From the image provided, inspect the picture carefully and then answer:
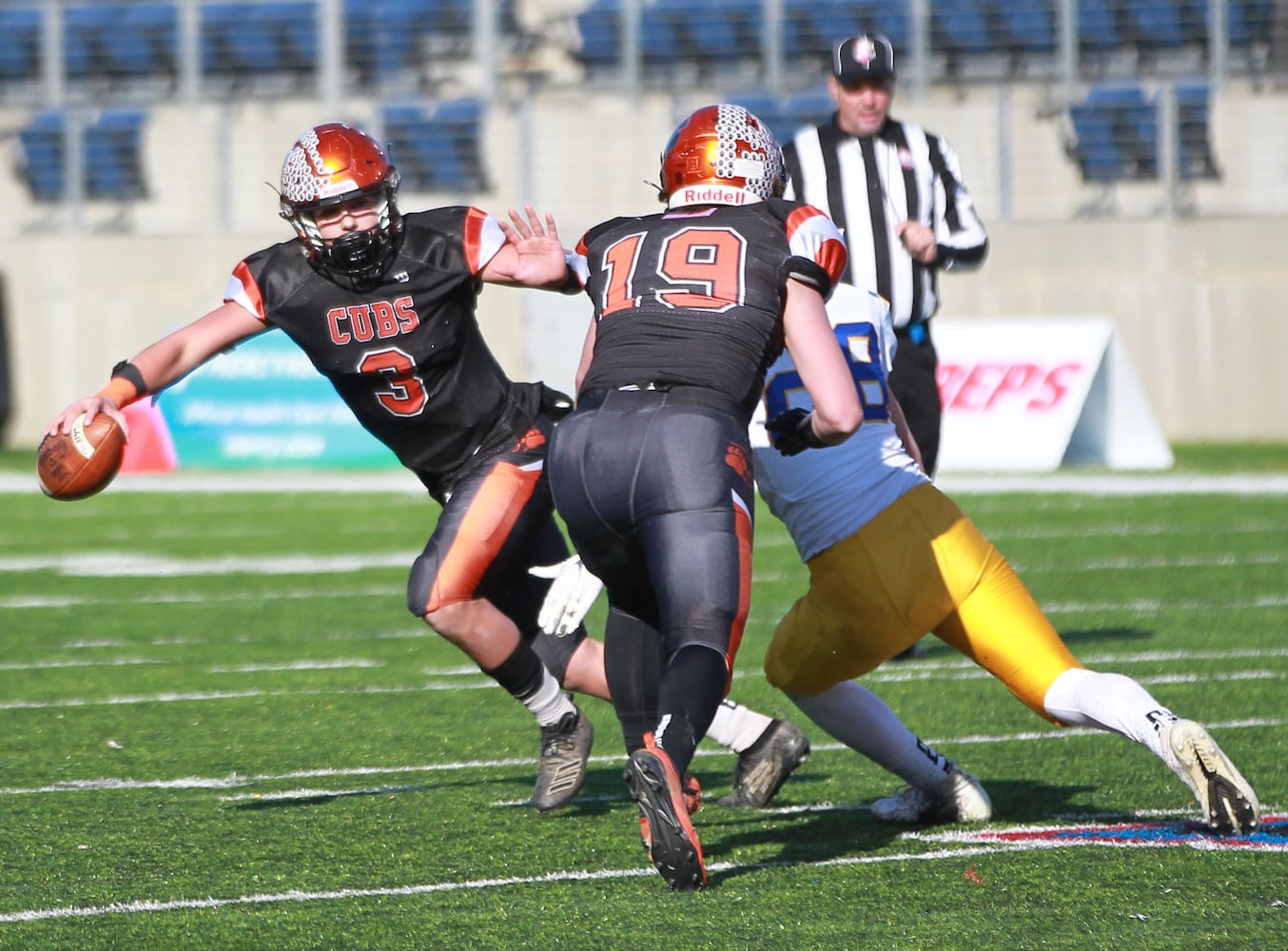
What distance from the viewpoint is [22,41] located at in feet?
61.8

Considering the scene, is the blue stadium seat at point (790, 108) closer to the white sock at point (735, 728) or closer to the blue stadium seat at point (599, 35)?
the blue stadium seat at point (599, 35)

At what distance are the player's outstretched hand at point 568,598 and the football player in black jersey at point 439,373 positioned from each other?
305 mm

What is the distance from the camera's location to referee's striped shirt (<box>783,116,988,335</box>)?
675 centimetres

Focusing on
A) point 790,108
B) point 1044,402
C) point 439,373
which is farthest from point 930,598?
point 790,108

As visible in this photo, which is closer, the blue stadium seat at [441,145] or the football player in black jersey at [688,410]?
the football player in black jersey at [688,410]

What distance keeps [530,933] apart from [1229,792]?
4.30 feet

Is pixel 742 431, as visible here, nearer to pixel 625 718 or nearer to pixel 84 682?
pixel 625 718

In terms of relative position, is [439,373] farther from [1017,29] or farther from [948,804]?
[1017,29]

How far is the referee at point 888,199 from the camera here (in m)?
6.73

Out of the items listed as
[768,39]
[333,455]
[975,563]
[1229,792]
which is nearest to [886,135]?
[975,563]

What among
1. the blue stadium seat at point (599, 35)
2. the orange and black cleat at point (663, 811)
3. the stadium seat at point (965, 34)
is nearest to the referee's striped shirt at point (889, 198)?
the orange and black cleat at point (663, 811)

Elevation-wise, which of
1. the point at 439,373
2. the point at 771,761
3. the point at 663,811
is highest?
the point at 439,373

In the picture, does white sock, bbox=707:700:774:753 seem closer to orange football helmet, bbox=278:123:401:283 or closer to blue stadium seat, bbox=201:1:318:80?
orange football helmet, bbox=278:123:401:283

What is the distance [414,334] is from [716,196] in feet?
3.13
